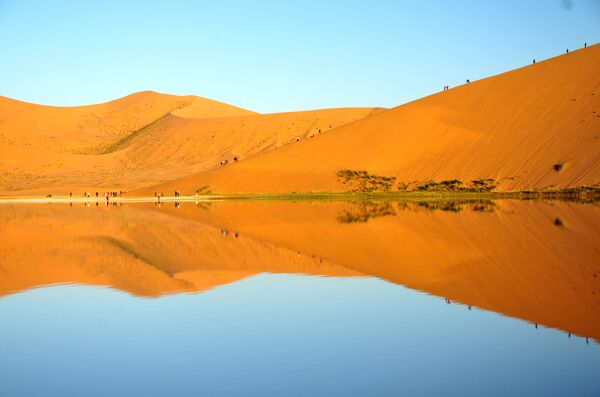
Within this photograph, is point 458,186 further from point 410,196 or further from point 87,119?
point 87,119

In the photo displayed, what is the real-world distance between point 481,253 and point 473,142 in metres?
46.8

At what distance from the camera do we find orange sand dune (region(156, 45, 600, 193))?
178 feet

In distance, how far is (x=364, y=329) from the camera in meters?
9.50

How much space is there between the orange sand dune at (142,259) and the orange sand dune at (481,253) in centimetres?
112

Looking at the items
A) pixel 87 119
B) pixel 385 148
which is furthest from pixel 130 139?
pixel 385 148

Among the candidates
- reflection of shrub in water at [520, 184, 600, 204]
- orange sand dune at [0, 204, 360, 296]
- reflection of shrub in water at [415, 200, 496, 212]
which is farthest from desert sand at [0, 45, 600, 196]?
orange sand dune at [0, 204, 360, 296]

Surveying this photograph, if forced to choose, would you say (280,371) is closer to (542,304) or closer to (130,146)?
(542,304)

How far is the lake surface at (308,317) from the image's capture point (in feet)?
24.2

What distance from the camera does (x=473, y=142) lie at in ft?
204

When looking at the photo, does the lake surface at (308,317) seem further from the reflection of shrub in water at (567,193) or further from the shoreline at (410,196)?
the shoreline at (410,196)

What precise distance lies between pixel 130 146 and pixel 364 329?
105476 millimetres

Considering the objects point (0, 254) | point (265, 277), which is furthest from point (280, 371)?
point (0, 254)

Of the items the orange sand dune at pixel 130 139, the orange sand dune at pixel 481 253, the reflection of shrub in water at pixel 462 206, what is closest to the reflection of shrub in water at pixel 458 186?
the reflection of shrub in water at pixel 462 206

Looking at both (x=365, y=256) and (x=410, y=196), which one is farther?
(x=410, y=196)
